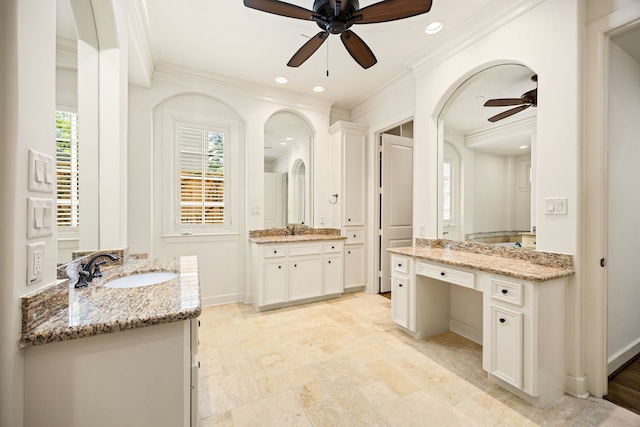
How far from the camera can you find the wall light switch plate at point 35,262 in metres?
0.85

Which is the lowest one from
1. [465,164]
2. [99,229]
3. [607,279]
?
[607,279]

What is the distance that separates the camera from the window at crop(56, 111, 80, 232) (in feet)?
4.79

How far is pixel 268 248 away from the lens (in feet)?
10.9

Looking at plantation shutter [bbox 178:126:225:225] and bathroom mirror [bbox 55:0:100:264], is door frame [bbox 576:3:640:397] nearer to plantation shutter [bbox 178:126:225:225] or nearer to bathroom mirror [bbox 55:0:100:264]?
bathroom mirror [bbox 55:0:100:264]

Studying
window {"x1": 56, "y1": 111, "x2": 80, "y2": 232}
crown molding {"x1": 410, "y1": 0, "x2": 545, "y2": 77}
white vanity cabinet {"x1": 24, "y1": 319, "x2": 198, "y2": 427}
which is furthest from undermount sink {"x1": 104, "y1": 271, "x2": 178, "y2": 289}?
crown molding {"x1": 410, "y1": 0, "x2": 545, "y2": 77}

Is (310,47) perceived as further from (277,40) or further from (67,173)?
(67,173)

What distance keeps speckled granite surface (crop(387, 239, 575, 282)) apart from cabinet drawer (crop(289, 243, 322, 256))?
4.03ft

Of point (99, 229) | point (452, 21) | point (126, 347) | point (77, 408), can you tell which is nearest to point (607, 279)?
point (452, 21)

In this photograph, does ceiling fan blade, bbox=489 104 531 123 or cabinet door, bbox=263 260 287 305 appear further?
cabinet door, bbox=263 260 287 305

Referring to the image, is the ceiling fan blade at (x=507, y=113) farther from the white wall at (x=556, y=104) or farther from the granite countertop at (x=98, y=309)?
the granite countertop at (x=98, y=309)

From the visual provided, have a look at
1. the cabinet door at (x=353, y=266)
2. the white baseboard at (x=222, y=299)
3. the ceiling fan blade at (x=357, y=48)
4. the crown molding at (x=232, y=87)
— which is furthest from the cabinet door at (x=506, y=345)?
the crown molding at (x=232, y=87)

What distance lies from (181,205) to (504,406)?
3.62 metres

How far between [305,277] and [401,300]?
4.37 feet

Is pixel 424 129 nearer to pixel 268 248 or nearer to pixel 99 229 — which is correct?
pixel 268 248
